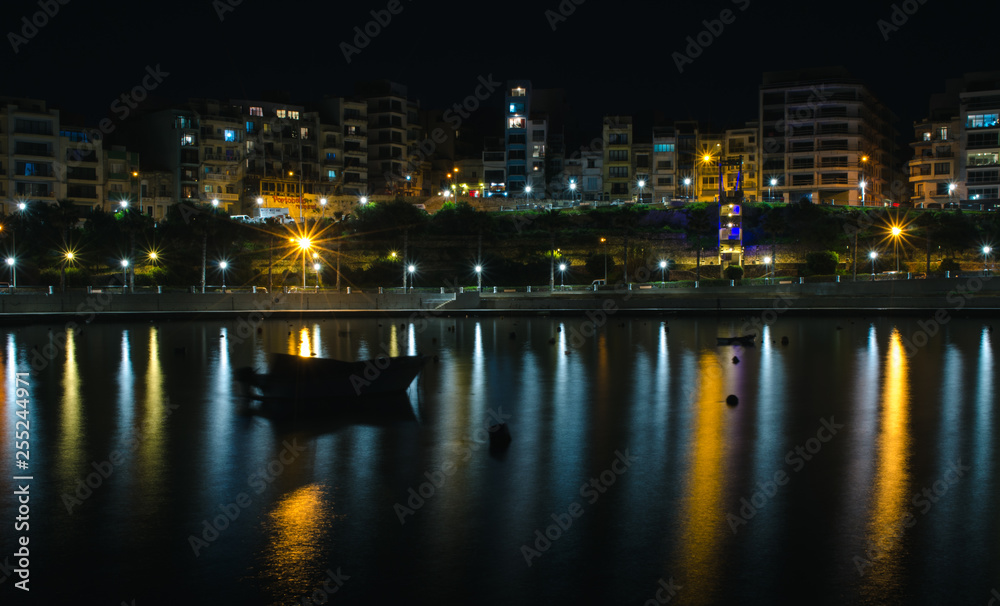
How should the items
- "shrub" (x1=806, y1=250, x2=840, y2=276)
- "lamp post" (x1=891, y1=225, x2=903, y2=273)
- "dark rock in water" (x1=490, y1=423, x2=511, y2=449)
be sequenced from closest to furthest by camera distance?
"dark rock in water" (x1=490, y1=423, x2=511, y2=449)
"shrub" (x1=806, y1=250, x2=840, y2=276)
"lamp post" (x1=891, y1=225, x2=903, y2=273)

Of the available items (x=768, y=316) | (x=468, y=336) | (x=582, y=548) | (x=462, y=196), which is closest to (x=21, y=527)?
(x=582, y=548)

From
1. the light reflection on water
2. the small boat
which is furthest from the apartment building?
the small boat

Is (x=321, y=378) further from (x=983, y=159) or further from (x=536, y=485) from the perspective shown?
(x=983, y=159)

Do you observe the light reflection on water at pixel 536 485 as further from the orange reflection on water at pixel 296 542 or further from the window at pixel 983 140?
the window at pixel 983 140

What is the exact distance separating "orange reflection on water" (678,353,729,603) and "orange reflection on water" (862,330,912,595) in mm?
2229

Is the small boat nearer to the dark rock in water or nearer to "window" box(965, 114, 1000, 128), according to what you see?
the dark rock in water

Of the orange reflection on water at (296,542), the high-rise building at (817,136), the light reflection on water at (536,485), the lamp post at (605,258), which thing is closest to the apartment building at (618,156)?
the high-rise building at (817,136)

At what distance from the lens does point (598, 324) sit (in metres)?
60.2

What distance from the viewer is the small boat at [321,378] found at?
991 inches

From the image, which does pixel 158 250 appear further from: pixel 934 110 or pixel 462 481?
pixel 934 110

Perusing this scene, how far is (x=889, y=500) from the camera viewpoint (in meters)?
15.9

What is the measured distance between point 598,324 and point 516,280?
26.1 meters

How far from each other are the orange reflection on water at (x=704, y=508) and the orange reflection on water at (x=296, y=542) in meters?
5.41

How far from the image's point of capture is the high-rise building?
335 ft
